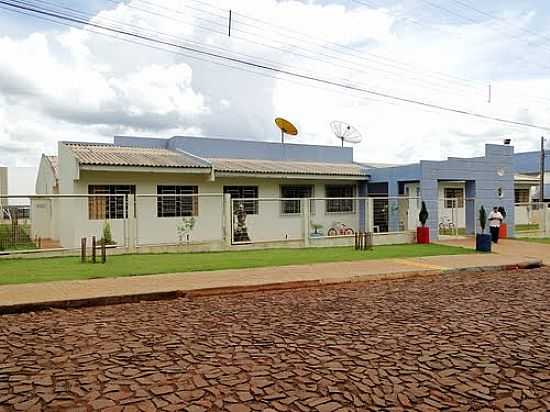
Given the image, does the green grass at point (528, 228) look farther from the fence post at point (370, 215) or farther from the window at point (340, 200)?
the fence post at point (370, 215)

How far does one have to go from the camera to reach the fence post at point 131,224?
15.8 meters

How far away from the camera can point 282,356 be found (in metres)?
5.44

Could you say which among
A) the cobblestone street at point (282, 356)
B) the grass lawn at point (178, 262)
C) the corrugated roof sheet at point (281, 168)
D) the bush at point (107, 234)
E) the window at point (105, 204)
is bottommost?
the cobblestone street at point (282, 356)


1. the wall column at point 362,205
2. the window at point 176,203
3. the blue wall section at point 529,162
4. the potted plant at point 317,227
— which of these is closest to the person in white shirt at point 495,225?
the wall column at point 362,205

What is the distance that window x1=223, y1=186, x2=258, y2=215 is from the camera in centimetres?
2108

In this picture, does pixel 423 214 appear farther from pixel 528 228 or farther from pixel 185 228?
pixel 528 228

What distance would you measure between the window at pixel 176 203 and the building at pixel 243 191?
38 millimetres

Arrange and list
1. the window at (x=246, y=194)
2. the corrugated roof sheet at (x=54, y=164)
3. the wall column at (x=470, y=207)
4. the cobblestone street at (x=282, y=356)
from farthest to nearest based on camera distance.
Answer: the wall column at (x=470, y=207)
the corrugated roof sheet at (x=54, y=164)
the window at (x=246, y=194)
the cobblestone street at (x=282, y=356)

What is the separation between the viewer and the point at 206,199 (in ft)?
66.7

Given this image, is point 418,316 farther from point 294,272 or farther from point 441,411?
point 294,272

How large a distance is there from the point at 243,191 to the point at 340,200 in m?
4.84

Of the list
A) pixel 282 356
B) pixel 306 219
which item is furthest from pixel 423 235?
pixel 282 356

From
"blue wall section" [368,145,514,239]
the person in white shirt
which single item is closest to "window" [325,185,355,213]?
"blue wall section" [368,145,514,239]

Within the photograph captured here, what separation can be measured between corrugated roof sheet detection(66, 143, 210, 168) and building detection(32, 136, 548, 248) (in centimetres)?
5
